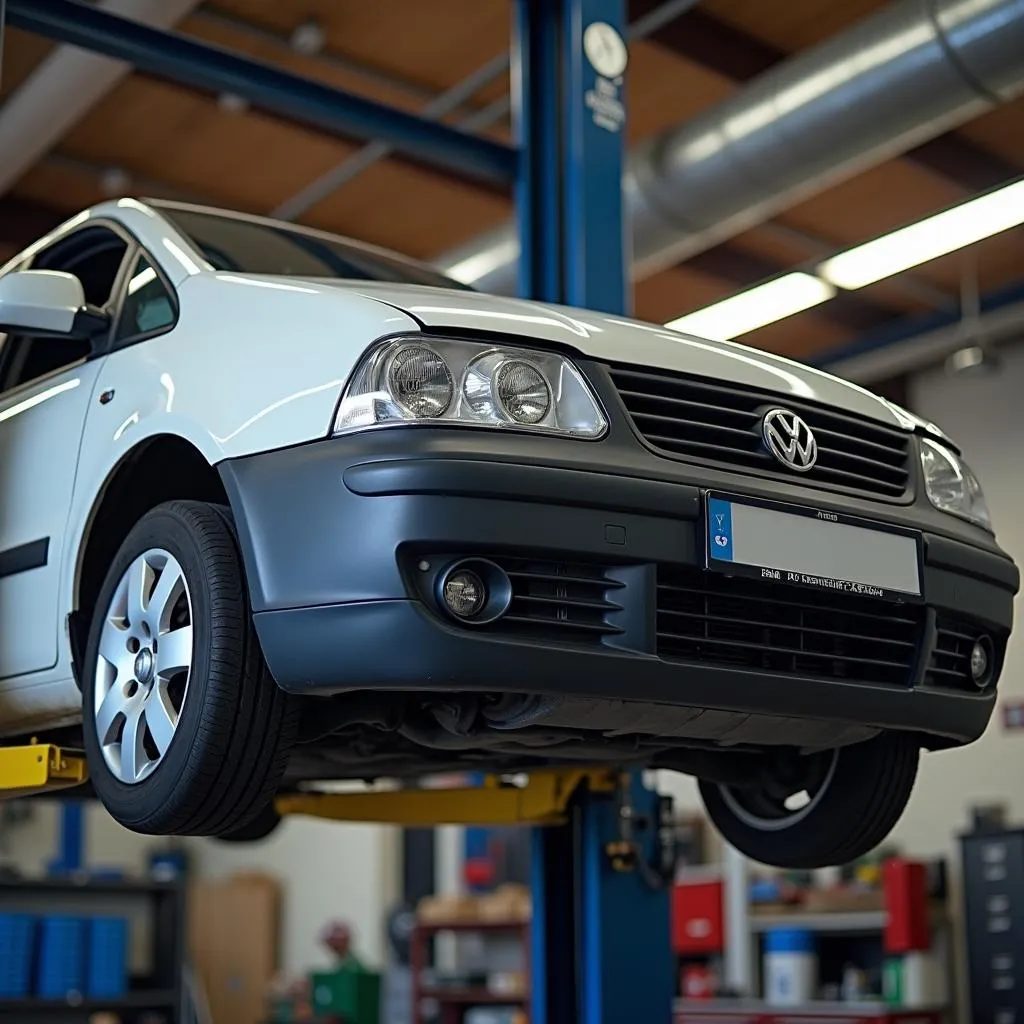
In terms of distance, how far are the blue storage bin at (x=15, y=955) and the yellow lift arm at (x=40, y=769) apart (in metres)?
4.31

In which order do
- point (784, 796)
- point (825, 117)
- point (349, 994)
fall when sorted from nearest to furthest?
point (784, 796) < point (825, 117) < point (349, 994)

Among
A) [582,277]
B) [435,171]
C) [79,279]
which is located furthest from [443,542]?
[435,171]

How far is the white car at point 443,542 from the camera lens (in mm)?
2236

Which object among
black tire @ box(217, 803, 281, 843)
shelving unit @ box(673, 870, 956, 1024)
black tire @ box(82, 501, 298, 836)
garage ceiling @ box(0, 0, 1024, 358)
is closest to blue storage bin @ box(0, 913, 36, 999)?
black tire @ box(217, 803, 281, 843)

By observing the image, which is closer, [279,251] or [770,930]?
[279,251]

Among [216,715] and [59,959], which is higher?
[216,715]

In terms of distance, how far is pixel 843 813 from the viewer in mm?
3268

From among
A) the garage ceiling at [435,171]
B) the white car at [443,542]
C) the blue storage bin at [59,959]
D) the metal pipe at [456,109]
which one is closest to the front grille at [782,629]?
the white car at [443,542]

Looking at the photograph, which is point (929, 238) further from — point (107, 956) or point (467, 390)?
point (467, 390)

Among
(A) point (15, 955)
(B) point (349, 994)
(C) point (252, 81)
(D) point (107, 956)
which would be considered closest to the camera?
(C) point (252, 81)

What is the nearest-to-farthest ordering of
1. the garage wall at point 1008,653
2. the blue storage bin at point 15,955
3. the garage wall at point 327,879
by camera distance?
the blue storage bin at point 15,955, the garage wall at point 1008,653, the garage wall at point 327,879

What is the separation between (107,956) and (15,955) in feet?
A: 1.70

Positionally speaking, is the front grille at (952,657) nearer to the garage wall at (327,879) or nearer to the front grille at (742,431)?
the front grille at (742,431)

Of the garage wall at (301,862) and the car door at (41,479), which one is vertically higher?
the car door at (41,479)
